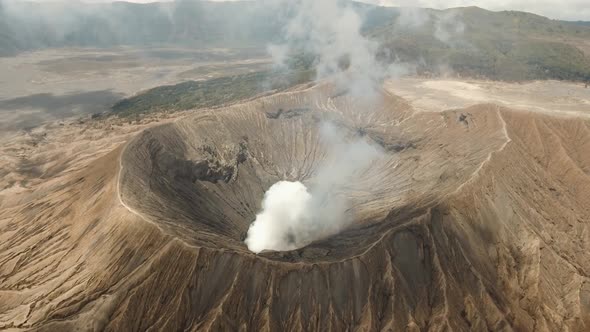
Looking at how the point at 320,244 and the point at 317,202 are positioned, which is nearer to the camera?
the point at 320,244

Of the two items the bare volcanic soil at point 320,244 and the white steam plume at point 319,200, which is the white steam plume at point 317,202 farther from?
the bare volcanic soil at point 320,244

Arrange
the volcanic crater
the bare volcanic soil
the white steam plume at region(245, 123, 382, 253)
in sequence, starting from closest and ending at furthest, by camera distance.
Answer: the bare volcanic soil, the volcanic crater, the white steam plume at region(245, 123, 382, 253)

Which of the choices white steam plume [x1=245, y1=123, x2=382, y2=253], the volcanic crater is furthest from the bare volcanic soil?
white steam plume [x1=245, y1=123, x2=382, y2=253]

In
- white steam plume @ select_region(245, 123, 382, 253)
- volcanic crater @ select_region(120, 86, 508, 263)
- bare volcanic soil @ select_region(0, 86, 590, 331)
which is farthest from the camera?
white steam plume @ select_region(245, 123, 382, 253)

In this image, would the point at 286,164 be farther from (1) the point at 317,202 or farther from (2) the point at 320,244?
(2) the point at 320,244

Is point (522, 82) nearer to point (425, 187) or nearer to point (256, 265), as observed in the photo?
point (425, 187)

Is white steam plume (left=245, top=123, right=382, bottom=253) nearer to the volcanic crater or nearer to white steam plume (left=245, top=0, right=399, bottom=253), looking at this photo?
white steam plume (left=245, top=0, right=399, bottom=253)

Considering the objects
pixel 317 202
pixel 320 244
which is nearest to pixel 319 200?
pixel 317 202

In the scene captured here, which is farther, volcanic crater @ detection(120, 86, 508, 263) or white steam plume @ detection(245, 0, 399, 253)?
white steam plume @ detection(245, 0, 399, 253)
